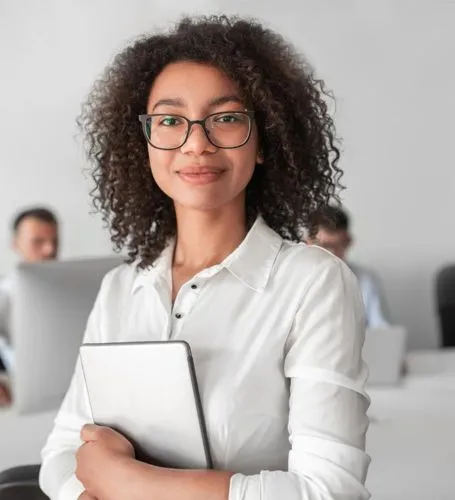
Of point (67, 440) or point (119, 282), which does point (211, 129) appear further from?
point (67, 440)

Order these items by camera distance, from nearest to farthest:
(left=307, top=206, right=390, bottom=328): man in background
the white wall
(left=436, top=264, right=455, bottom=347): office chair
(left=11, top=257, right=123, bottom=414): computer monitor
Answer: (left=11, top=257, right=123, bottom=414): computer monitor → (left=307, top=206, right=390, bottom=328): man in background → (left=436, top=264, right=455, bottom=347): office chair → the white wall

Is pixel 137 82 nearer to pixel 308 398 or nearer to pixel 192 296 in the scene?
pixel 192 296

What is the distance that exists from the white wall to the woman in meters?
3.91

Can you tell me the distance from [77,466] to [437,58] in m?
4.51

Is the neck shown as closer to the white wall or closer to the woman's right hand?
the woman's right hand

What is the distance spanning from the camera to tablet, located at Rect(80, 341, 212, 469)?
110cm

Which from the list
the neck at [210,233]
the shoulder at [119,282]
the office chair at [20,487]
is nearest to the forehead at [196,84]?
the neck at [210,233]

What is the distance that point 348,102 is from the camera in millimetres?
5188

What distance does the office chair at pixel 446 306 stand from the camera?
4.35m

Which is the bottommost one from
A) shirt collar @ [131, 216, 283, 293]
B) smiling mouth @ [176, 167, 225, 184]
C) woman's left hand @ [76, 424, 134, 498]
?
woman's left hand @ [76, 424, 134, 498]

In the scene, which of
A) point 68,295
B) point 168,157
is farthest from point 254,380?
point 68,295

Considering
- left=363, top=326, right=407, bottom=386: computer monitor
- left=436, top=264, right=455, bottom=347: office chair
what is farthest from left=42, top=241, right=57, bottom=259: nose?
left=363, top=326, right=407, bottom=386: computer monitor

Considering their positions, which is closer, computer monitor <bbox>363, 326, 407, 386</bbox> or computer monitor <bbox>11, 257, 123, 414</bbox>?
computer monitor <bbox>11, 257, 123, 414</bbox>

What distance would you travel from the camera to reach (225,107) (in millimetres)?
1187
